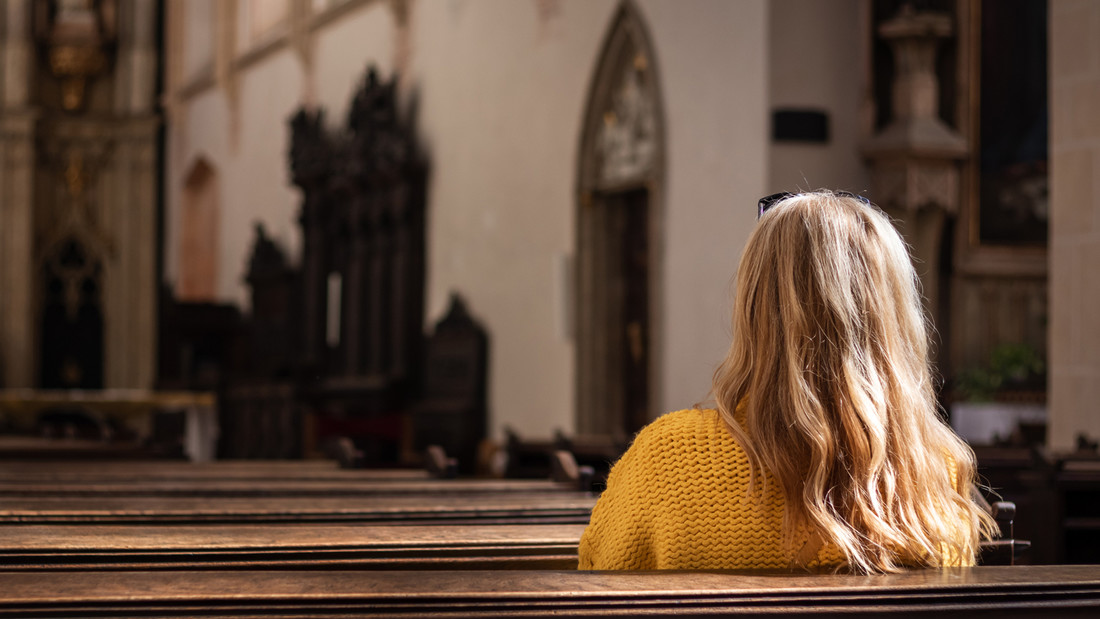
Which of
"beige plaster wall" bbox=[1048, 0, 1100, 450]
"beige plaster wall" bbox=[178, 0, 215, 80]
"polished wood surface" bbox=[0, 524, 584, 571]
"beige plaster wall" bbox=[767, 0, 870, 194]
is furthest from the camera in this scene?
"beige plaster wall" bbox=[178, 0, 215, 80]

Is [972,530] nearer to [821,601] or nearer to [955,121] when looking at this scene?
[821,601]

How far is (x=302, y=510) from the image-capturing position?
117 inches

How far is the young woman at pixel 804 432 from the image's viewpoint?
69.6 inches

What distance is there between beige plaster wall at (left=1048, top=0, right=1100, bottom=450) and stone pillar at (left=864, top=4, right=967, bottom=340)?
1.15 m

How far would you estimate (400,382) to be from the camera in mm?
11102

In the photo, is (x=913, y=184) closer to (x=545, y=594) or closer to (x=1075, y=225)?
(x=1075, y=225)

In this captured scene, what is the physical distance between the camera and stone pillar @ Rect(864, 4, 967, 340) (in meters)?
7.93

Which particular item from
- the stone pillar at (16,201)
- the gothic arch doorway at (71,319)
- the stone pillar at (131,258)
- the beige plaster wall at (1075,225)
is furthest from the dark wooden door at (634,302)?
the gothic arch doorway at (71,319)

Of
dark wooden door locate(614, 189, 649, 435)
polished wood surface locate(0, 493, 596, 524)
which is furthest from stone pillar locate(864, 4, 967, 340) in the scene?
polished wood surface locate(0, 493, 596, 524)

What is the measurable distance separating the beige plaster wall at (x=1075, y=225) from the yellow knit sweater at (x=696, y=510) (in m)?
5.20

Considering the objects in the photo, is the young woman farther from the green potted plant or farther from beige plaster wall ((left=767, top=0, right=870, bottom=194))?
the green potted plant

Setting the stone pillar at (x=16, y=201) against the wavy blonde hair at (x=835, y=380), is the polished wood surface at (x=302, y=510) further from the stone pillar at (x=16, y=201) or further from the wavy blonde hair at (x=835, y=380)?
the stone pillar at (x=16, y=201)

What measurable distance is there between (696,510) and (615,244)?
763 centimetres

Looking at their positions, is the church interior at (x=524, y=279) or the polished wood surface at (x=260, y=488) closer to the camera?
the church interior at (x=524, y=279)
